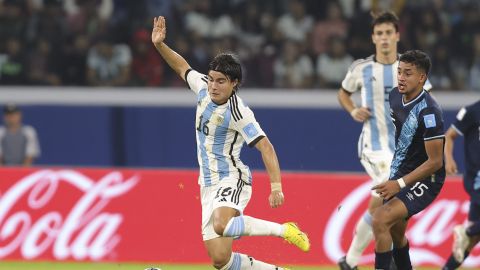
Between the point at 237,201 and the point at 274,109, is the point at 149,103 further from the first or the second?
the point at 237,201

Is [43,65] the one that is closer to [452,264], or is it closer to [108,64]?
[108,64]

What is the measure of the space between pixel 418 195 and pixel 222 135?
63.2 inches

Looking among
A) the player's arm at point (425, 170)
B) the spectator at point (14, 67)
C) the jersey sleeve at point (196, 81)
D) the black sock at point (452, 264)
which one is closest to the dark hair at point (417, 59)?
the player's arm at point (425, 170)

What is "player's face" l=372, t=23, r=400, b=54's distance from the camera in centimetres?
1114

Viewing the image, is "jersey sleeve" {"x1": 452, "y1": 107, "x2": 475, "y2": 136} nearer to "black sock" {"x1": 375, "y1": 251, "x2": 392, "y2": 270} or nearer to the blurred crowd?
"black sock" {"x1": 375, "y1": 251, "x2": 392, "y2": 270}

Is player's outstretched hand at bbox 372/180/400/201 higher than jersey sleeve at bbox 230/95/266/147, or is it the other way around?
jersey sleeve at bbox 230/95/266/147

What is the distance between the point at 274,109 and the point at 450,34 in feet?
8.97

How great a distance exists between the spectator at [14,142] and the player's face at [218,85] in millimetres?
7089

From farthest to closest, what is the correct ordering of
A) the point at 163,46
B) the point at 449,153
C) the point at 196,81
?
the point at 449,153, the point at 163,46, the point at 196,81

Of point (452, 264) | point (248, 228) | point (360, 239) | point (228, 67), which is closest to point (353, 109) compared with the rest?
point (360, 239)

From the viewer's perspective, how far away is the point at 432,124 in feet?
31.0

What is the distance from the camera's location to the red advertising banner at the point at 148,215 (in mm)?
13094

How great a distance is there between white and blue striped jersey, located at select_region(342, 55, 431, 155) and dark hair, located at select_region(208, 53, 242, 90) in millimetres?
2039

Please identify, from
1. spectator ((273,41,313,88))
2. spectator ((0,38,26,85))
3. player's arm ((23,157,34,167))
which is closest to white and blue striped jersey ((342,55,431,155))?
spectator ((273,41,313,88))
